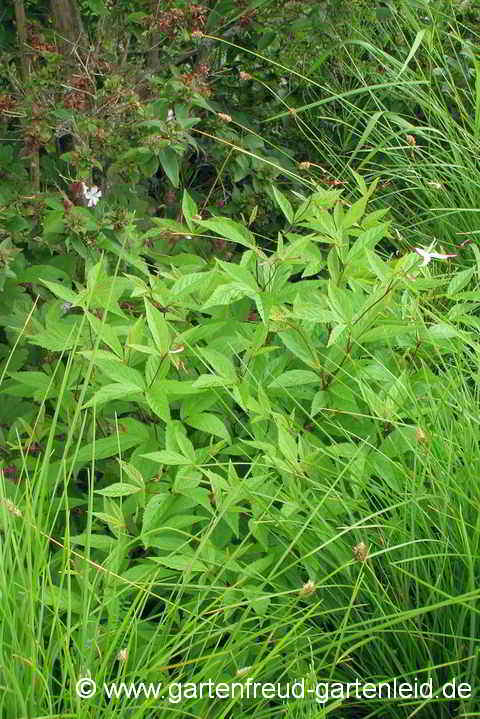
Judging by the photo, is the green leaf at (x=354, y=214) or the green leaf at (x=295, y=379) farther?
the green leaf at (x=354, y=214)

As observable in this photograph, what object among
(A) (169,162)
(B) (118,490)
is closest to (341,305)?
(B) (118,490)

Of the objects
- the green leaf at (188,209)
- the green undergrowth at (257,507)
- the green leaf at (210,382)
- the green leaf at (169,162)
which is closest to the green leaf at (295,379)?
the green undergrowth at (257,507)

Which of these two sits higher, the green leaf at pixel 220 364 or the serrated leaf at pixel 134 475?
the green leaf at pixel 220 364

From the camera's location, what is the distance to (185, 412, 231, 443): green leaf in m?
1.73

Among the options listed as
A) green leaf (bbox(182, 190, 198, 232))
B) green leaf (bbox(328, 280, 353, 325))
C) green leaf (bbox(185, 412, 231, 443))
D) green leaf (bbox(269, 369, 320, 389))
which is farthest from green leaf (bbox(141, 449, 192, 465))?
green leaf (bbox(182, 190, 198, 232))

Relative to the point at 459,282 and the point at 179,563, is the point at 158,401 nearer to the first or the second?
the point at 179,563

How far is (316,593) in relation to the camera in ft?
5.45

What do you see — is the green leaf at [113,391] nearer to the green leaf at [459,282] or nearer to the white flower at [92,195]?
the green leaf at [459,282]

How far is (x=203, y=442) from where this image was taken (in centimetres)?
186

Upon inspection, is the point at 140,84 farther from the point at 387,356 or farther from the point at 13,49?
the point at 387,356

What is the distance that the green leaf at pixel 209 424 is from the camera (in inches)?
68.2

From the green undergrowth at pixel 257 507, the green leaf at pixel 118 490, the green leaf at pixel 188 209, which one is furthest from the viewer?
the green leaf at pixel 188 209

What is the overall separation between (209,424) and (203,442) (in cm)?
13

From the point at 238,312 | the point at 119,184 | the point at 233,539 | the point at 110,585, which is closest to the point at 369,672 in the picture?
the point at 233,539
